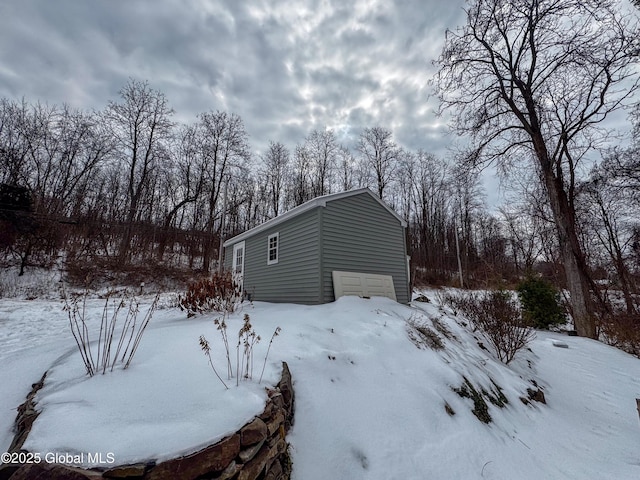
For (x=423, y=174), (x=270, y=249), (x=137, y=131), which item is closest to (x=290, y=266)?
(x=270, y=249)

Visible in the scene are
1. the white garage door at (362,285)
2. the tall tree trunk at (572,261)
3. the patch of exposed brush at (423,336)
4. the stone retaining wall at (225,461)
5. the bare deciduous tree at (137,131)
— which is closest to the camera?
the stone retaining wall at (225,461)

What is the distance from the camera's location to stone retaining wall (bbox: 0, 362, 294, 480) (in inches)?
46.1

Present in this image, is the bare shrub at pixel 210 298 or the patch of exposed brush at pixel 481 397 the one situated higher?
the bare shrub at pixel 210 298

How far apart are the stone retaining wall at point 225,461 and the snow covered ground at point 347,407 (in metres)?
0.06

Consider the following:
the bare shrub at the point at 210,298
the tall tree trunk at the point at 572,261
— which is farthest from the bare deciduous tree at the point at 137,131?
the tall tree trunk at the point at 572,261

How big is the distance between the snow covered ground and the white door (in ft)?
19.3

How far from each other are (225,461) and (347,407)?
1.53 meters

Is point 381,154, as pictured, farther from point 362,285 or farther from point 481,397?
point 481,397

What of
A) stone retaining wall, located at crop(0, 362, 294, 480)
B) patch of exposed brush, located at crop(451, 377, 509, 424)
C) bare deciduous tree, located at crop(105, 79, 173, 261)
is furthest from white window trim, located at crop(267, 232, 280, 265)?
bare deciduous tree, located at crop(105, 79, 173, 261)

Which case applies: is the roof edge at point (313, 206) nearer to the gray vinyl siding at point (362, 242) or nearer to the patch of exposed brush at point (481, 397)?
the gray vinyl siding at point (362, 242)

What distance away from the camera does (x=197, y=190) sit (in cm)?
1873

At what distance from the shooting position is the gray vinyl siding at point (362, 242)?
7.28 meters

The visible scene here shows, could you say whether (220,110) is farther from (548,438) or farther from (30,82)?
(548,438)

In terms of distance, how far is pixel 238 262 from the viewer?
11.4 metres
